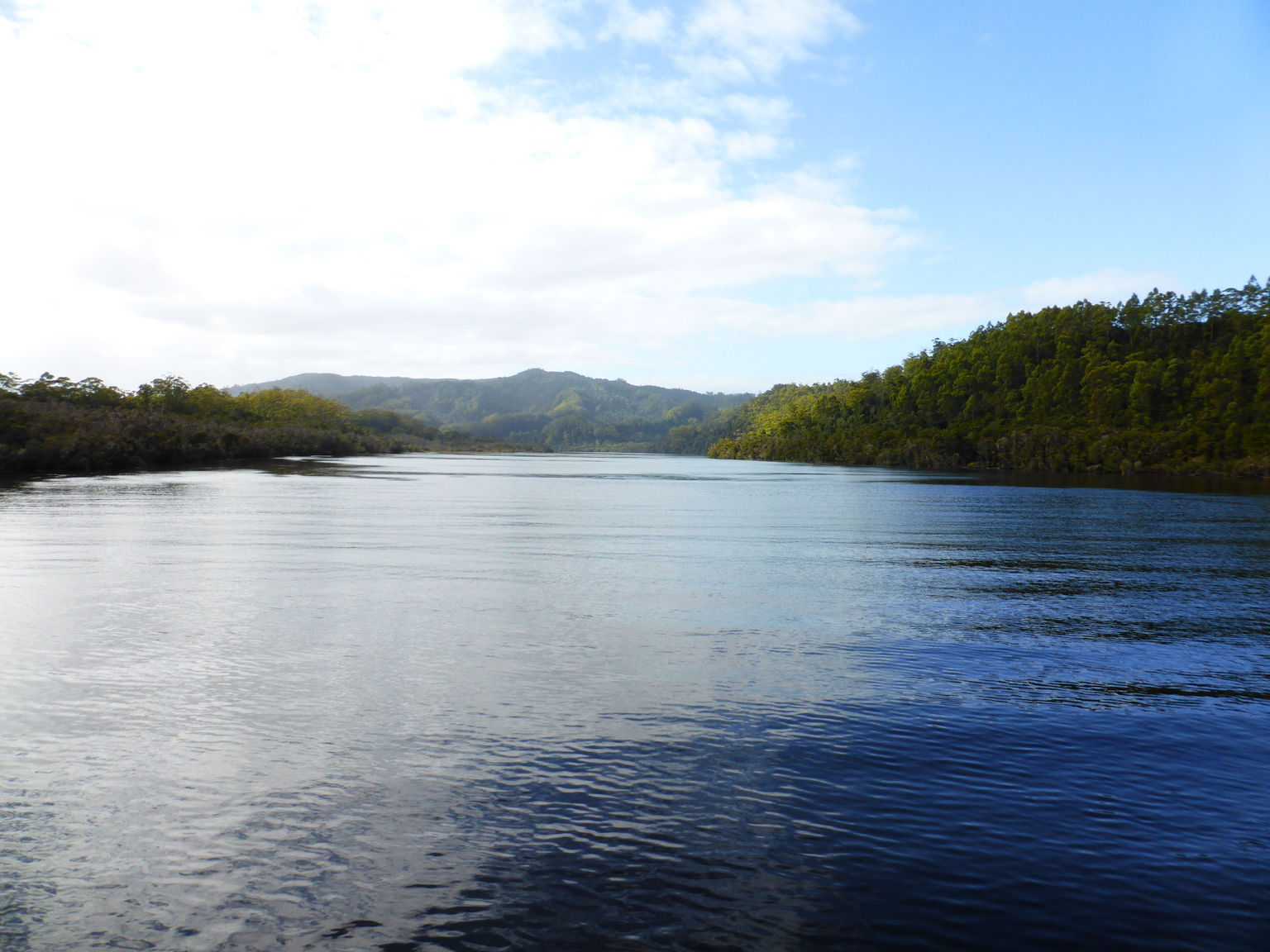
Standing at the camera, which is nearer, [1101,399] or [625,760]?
[625,760]

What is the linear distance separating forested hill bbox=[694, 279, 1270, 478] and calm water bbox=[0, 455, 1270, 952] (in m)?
111

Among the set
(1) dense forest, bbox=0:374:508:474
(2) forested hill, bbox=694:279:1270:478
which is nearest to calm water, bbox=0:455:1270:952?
(1) dense forest, bbox=0:374:508:474

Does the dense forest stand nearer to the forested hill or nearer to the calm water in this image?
the calm water

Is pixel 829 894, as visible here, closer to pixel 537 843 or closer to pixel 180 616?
pixel 537 843

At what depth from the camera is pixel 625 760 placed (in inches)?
414

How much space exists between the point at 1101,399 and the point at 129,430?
497 feet

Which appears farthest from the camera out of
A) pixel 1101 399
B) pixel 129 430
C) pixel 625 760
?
pixel 1101 399

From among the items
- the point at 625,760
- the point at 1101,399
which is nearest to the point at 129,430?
the point at 625,760

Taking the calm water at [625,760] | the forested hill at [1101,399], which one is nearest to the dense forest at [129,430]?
the calm water at [625,760]

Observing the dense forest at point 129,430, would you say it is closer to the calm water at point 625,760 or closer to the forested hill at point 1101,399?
the calm water at point 625,760

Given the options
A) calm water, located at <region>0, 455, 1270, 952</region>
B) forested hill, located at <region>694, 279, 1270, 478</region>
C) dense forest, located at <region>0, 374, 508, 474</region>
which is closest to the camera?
calm water, located at <region>0, 455, 1270, 952</region>

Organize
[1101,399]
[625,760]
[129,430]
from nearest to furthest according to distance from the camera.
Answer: [625,760] → [129,430] → [1101,399]

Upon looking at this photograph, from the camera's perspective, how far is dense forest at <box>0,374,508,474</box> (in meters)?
78.8

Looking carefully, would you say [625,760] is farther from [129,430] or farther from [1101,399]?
[1101,399]
